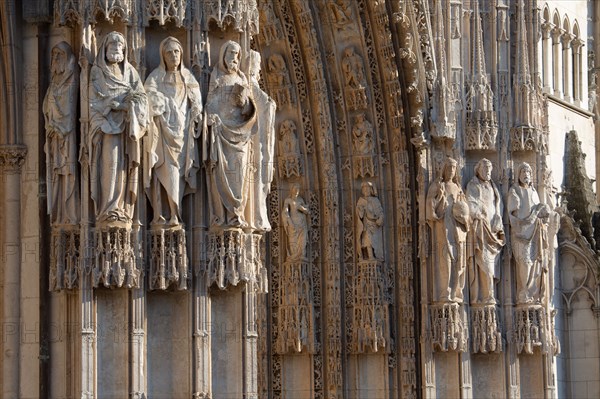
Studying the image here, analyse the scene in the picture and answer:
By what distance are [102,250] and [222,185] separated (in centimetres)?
168

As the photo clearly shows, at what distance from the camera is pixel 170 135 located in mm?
25188

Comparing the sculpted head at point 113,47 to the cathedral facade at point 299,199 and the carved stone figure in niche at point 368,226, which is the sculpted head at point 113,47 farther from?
A: the carved stone figure in niche at point 368,226

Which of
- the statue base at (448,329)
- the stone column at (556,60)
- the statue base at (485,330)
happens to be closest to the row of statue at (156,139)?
the statue base at (448,329)

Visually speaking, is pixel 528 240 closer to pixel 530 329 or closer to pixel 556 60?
pixel 530 329

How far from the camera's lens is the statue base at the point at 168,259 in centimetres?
2494

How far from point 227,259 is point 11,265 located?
2.75 metres

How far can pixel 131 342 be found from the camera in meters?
24.8

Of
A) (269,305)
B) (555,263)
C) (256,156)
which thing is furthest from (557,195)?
(256,156)

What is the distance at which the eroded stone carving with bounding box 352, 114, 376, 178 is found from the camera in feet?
114

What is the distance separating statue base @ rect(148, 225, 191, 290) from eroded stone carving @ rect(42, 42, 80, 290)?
0.90 m

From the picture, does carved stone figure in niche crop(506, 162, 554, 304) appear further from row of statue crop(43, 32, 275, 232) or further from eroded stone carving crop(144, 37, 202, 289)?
eroded stone carving crop(144, 37, 202, 289)

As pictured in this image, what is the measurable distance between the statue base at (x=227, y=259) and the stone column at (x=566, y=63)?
1668 centimetres

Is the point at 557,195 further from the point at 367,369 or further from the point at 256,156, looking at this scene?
the point at 256,156

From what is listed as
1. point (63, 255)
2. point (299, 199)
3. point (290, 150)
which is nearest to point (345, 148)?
point (290, 150)
